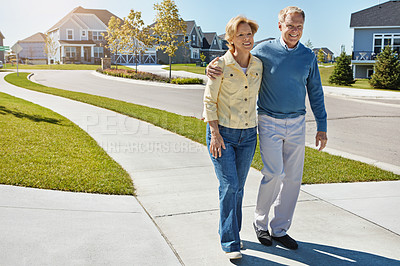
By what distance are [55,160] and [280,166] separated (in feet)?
13.5

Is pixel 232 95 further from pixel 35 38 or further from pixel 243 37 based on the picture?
pixel 35 38

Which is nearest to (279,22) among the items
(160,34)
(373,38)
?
(160,34)

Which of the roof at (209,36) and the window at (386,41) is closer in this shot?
the window at (386,41)

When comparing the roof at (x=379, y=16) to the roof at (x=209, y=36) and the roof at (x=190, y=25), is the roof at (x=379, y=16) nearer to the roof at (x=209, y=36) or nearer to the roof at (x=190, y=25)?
the roof at (x=190, y=25)

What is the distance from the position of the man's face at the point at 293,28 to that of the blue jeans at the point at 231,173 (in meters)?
0.90

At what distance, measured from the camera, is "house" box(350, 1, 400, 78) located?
37844mm

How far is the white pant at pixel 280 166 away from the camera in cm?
377

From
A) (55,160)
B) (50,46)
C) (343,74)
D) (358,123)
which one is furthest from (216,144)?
(50,46)

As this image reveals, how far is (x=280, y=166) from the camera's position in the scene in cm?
378

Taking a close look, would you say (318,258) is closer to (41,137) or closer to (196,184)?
(196,184)

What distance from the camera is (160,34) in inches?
1277

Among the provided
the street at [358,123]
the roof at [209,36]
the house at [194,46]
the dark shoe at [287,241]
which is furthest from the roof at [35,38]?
the dark shoe at [287,241]

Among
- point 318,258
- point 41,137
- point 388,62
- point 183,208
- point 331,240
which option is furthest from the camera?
point 388,62

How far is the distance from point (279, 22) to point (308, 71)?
550mm
